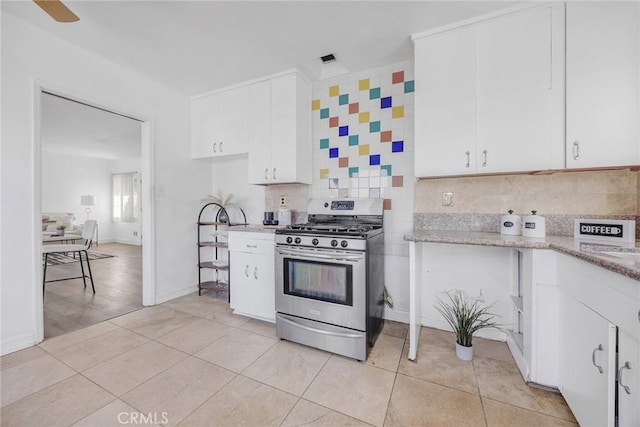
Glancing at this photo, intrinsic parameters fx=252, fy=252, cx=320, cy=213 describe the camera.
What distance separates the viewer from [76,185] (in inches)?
285

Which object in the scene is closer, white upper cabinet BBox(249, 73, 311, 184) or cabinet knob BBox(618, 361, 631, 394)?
cabinet knob BBox(618, 361, 631, 394)

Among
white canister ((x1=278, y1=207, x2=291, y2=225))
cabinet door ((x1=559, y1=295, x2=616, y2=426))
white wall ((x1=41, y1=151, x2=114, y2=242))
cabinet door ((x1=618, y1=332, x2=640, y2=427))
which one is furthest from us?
white wall ((x1=41, y1=151, x2=114, y2=242))

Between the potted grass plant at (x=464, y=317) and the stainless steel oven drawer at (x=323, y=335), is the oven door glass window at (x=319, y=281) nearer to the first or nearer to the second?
the stainless steel oven drawer at (x=323, y=335)

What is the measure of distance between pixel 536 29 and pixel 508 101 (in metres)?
0.49

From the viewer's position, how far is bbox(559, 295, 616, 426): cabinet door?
3.33 ft

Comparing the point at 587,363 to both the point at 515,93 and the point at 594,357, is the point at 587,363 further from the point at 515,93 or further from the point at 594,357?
the point at 515,93

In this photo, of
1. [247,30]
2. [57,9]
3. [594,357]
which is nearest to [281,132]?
[247,30]

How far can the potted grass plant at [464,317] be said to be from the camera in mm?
1828

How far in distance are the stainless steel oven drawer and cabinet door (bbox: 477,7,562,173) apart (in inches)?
61.1

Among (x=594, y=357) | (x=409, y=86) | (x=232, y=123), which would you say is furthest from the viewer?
(x=232, y=123)

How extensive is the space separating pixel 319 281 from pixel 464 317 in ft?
3.59

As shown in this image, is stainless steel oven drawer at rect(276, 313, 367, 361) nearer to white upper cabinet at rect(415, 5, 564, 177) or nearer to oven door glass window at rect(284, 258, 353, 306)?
oven door glass window at rect(284, 258, 353, 306)

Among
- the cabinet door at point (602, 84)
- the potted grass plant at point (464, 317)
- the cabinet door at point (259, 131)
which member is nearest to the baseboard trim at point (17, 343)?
the cabinet door at point (259, 131)

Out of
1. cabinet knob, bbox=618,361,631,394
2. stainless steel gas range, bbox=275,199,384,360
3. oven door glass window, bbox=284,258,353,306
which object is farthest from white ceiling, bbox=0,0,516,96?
cabinet knob, bbox=618,361,631,394
